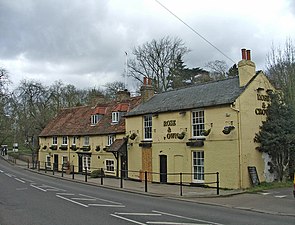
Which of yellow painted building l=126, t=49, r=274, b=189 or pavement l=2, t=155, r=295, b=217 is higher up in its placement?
yellow painted building l=126, t=49, r=274, b=189

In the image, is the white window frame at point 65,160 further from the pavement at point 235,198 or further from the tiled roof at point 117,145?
the pavement at point 235,198

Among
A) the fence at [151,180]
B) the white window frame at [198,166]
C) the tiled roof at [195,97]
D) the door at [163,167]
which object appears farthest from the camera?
the door at [163,167]

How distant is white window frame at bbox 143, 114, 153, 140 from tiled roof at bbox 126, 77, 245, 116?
495mm

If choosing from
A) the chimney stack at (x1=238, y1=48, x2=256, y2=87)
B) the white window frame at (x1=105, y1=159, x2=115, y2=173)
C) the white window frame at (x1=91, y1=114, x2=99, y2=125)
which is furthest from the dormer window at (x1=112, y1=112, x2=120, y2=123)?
the chimney stack at (x1=238, y1=48, x2=256, y2=87)

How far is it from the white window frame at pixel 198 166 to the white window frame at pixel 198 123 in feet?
3.97

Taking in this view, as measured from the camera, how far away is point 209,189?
2056 cm

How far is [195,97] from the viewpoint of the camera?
23906 millimetres

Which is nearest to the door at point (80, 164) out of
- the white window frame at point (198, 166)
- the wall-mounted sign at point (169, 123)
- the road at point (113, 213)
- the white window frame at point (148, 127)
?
the white window frame at point (148, 127)

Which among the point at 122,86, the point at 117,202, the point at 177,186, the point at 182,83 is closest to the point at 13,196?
the point at 117,202

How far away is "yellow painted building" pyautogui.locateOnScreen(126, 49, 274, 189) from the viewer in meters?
20.5

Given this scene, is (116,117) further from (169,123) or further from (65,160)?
(65,160)

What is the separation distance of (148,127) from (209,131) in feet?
21.0

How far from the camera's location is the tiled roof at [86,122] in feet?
106

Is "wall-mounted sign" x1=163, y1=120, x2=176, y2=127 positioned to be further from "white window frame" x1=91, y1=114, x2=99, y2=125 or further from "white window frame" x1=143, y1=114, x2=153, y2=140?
"white window frame" x1=91, y1=114, x2=99, y2=125
